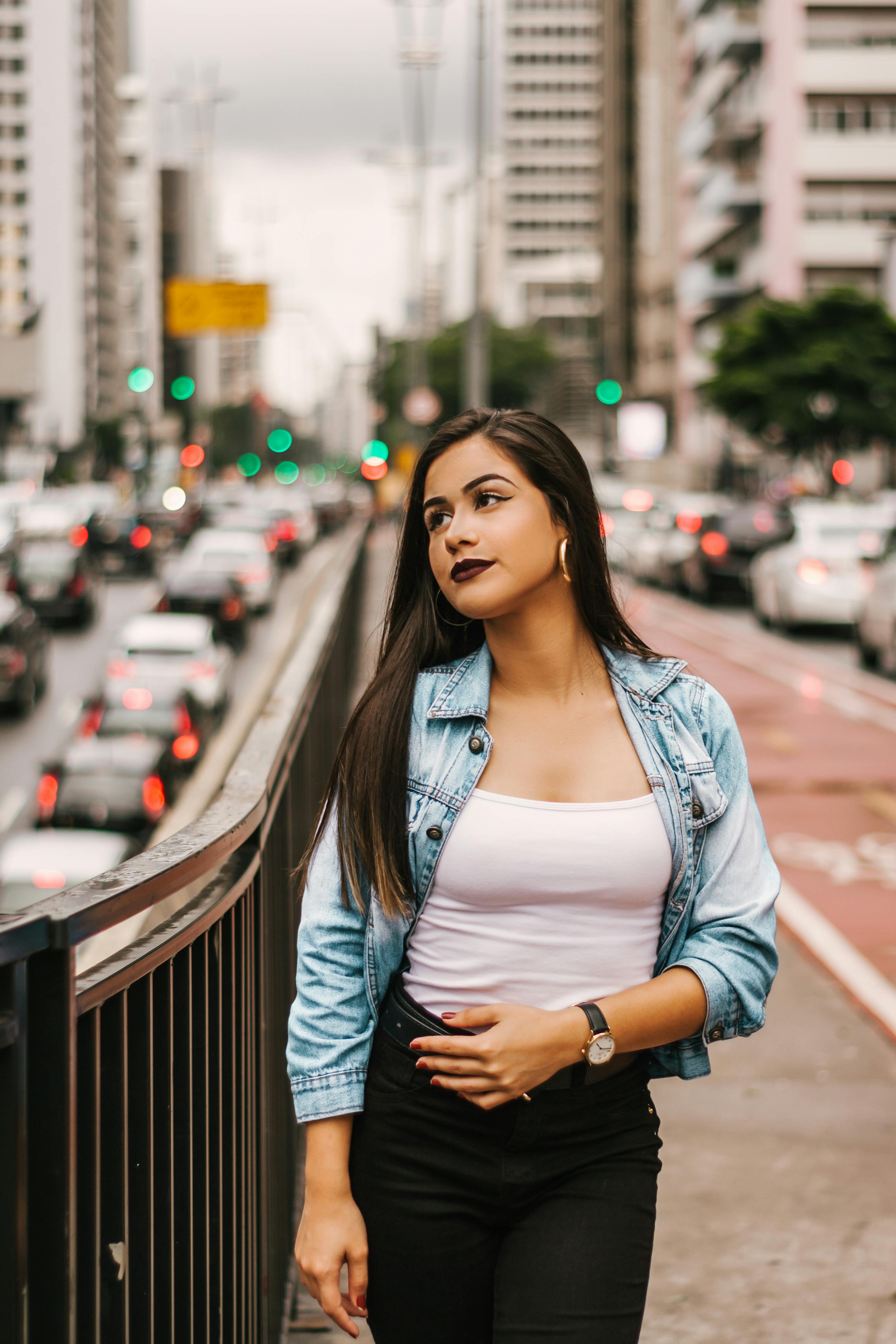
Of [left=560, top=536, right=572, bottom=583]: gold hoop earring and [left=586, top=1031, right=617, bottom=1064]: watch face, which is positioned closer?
[left=586, top=1031, right=617, bottom=1064]: watch face

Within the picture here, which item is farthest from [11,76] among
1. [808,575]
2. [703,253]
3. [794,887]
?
[794,887]

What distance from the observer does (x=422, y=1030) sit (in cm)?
237

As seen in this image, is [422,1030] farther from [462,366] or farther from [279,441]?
[462,366]

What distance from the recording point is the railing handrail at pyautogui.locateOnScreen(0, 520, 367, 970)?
173 cm

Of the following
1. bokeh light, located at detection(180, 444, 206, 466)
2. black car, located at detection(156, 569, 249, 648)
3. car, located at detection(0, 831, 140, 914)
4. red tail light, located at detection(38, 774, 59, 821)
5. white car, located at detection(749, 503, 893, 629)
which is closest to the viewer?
car, located at detection(0, 831, 140, 914)

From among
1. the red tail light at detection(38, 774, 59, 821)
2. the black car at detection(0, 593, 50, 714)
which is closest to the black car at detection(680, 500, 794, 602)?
the black car at detection(0, 593, 50, 714)

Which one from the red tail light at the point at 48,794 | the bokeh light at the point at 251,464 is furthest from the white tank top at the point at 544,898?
the bokeh light at the point at 251,464

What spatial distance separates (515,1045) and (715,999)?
0.34 meters

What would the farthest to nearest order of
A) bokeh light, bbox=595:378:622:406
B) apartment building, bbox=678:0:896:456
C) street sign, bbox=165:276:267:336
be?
1. apartment building, bbox=678:0:896:456
2. street sign, bbox=165:276:267:336
3. bokeh light, bbox=595:378:622:406

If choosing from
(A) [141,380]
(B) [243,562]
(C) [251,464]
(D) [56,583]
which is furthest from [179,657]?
(C) [251,464]

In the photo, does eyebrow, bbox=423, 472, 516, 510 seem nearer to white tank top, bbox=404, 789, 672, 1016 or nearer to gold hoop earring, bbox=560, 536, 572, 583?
gold hoop earring, bbox=560, 536, 572, 583

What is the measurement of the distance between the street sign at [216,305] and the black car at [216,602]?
10.6m

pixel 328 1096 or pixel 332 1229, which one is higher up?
pixel 328 1096

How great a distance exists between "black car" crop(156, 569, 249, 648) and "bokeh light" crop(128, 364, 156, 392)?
624cm
